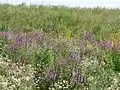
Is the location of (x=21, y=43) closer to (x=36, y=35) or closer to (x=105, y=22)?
(x=36, y=35)

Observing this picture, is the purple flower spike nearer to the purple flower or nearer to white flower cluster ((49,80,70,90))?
the purple flower

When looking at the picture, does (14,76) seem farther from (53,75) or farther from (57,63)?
(57,63)

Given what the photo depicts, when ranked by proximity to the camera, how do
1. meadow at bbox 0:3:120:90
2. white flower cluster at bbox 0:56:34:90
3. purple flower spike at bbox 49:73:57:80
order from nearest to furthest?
1. white flower cluster at bbox 0:56:34:90
2. meadow at bbox 0:3:120:90
3. purple flower spike at bbox 49:73:57:80

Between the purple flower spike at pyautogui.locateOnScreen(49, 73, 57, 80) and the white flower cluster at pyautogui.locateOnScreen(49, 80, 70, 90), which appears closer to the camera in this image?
the white flower cluster at pyautogui.locateOnScreen(49, 80, 70, 90)

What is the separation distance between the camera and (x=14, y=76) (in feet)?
20.6

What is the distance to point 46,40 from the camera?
27.7 feet

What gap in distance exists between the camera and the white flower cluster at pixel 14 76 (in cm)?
578

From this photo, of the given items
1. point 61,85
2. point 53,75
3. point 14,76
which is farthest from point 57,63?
point 14,76

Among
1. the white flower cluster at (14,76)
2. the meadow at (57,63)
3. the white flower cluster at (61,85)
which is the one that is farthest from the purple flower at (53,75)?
the white flower cluster at (14,76)

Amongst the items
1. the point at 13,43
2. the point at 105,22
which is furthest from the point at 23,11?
the point at 13,43

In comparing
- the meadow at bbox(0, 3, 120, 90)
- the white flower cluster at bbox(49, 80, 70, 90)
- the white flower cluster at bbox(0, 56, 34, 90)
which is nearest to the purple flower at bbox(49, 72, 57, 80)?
the meadow at bbox(0, 3, 120, 90)

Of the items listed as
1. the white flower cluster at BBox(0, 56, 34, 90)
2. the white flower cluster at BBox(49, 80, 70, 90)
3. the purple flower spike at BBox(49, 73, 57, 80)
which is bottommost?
the white flower cluster at BBox(49, 80, 70, 90)

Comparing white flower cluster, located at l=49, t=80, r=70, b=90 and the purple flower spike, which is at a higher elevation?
the purple flower spike

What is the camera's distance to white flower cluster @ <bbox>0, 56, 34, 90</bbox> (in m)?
5.78
